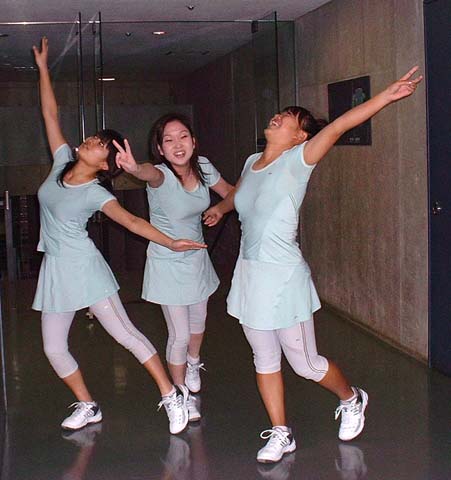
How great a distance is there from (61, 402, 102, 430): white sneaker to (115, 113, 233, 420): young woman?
0.40 m

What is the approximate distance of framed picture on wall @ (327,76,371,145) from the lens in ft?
20.0

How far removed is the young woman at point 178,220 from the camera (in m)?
4.23

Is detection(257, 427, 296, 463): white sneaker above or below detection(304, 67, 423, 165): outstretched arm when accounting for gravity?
below

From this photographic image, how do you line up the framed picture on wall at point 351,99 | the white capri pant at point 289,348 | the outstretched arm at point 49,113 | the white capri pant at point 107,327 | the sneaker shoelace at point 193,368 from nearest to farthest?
the white capri pant at point 289,348
the white capri pant at point 107,327
the outstretched arm at point 49,113
the sneaker shoelace at point 193,368
the framed picture on wall at point 351,99

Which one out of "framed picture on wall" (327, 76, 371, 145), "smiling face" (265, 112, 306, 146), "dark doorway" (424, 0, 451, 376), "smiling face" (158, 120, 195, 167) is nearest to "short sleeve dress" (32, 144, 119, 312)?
"smiling face" (158, 120, 195, 167)

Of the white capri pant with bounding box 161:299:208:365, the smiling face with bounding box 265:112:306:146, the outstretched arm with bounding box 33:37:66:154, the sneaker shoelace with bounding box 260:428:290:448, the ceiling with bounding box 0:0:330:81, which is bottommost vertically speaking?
the sneaker shoelace with bounding box 260:428:290:448

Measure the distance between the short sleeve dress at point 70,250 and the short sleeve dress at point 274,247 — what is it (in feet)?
2.19

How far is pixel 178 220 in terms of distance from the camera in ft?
14.0

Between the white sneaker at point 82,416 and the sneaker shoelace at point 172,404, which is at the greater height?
the sneaker shoelace at point 172,404

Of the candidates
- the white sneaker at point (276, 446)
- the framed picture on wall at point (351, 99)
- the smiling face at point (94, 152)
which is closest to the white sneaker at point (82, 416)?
the white sneaker at point (276, 446)

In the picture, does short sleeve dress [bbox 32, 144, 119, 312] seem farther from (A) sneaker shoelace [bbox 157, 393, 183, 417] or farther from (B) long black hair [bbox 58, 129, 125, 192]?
(A) sneaker shoelace [bbox 157, 393, 183, 417]

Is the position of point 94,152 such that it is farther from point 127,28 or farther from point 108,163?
point 127,28

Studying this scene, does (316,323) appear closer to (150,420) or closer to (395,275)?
(395,275)

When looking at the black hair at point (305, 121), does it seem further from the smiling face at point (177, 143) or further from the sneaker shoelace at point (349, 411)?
the sneaker shoelace at point (349, 411)
